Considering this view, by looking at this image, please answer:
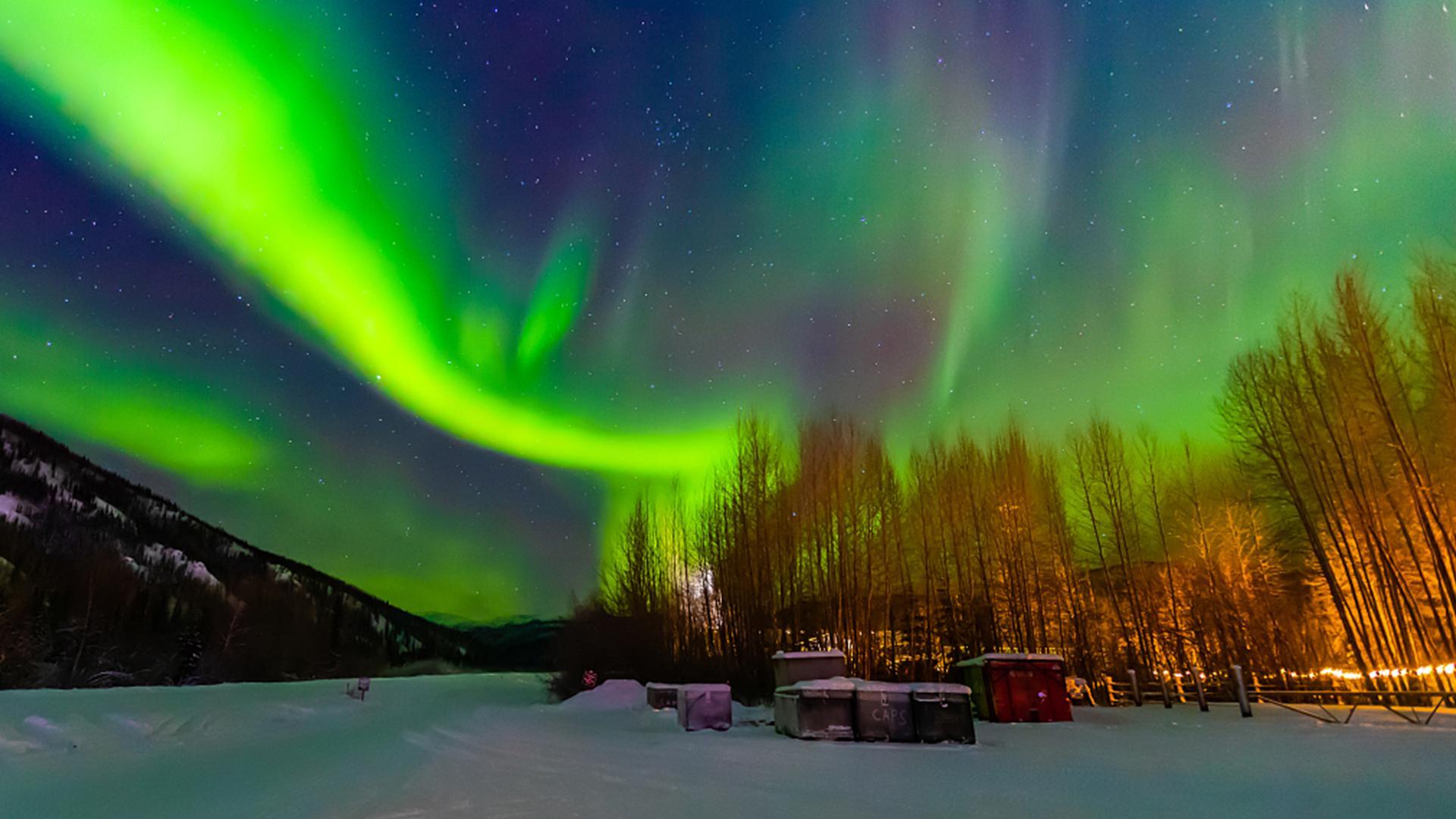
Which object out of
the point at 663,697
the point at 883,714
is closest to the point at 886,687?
the point at 883,714

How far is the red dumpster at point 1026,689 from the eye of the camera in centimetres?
1700

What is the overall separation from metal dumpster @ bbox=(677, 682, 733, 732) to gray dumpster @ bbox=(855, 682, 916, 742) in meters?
4.23

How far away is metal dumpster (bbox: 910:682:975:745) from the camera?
42.2ft

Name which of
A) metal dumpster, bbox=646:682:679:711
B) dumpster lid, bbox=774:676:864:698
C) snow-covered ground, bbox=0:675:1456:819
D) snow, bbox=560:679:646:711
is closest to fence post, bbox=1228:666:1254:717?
snow-covered ground, bbox=0:675:1456:819

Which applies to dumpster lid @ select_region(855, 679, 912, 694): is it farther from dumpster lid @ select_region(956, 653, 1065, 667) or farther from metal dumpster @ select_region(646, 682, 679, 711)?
metal dumpster @ select_region(646, 682, 679, 711)

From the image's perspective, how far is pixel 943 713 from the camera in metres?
13.0

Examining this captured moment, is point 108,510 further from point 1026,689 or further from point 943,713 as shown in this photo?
point 943,713

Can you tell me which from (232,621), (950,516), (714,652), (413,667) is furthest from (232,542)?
(950,516)

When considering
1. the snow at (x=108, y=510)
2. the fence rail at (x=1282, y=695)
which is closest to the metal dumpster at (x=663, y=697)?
the fence rail at (x=1282, y=695)

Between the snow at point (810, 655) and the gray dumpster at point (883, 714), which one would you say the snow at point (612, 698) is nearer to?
the snow at point (810, 655)

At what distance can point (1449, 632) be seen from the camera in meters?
15.8

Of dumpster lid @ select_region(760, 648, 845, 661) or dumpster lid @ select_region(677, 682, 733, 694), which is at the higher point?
dumpster lid @ select_region(760, 648, 845, 661)

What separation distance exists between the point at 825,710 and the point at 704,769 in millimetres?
4807

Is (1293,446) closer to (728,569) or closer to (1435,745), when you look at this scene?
(1435,745)
